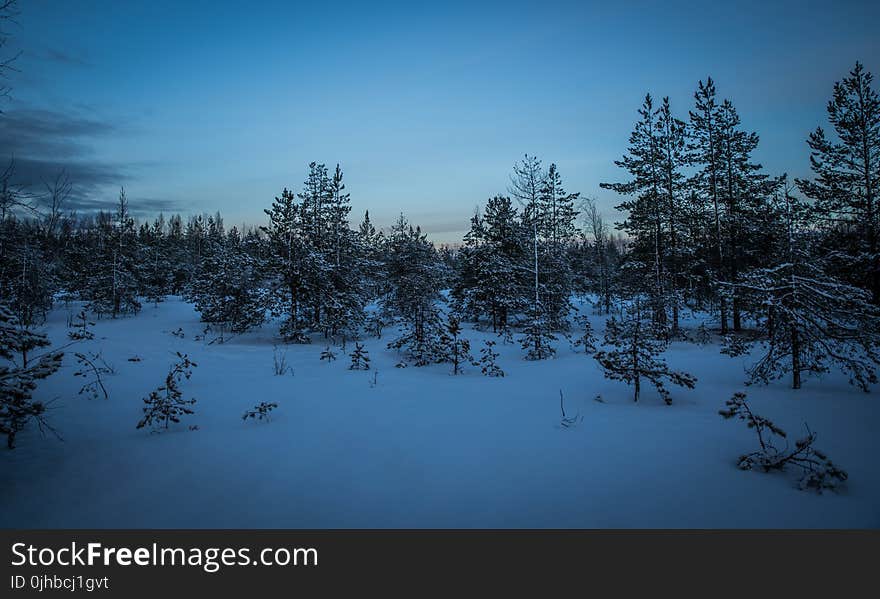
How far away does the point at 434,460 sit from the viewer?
17.4 feet

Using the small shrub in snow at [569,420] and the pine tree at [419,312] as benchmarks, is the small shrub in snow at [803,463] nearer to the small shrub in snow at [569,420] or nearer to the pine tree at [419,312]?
the small shrub in snow at [569,420]

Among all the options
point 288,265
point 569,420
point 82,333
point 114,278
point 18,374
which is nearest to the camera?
point 18,374

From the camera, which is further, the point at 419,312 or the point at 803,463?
the point at 419,312

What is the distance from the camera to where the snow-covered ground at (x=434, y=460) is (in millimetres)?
3844

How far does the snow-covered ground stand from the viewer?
3844mm

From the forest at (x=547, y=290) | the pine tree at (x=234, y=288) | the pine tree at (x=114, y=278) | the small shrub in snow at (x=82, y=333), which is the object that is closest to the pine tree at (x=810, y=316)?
the forest at (x=547, y=290)

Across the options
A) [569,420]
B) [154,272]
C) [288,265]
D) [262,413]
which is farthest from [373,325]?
[154,272]

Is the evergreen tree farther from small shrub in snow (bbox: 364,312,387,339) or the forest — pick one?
small shrub in snow (bbox: 364,312,387,339)

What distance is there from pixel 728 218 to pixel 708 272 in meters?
3.75

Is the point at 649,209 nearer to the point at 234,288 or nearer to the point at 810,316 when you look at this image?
the point at 810,316

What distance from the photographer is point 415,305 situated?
15984mm

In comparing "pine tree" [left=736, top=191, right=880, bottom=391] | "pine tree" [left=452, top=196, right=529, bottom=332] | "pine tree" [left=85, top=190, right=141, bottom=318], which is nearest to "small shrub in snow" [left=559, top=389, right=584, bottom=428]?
"pine tree" [left=736, top=191, right=880, bottom=391]
